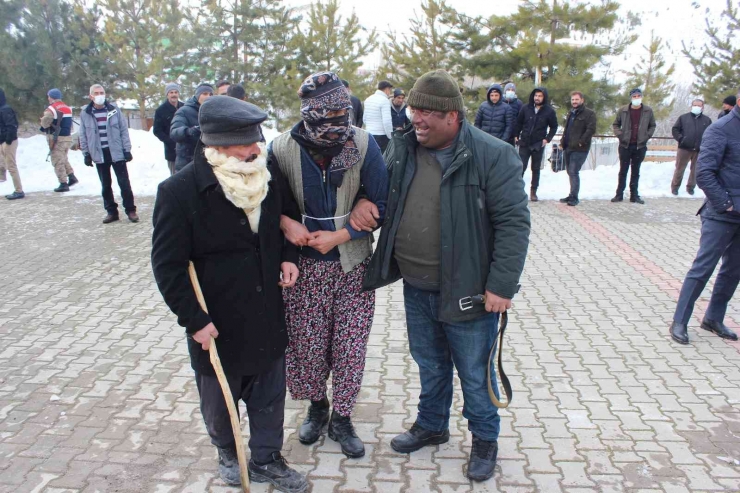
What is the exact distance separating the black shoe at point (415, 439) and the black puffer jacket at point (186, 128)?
5.47 meters

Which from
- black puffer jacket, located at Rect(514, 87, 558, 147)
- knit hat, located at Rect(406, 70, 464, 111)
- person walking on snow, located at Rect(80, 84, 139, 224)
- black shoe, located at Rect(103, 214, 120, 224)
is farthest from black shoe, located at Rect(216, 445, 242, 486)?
black puffer jacket, located at Rect(514, 87, 558, 147)

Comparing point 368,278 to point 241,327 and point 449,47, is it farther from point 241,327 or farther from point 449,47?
point 449,47

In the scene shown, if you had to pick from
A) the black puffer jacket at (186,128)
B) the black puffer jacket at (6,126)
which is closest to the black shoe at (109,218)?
the black puffer jacket at (186,128)

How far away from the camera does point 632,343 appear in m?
4.57

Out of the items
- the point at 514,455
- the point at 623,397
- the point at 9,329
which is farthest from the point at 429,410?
the point at 9,329

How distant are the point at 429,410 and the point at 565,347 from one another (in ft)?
6.08

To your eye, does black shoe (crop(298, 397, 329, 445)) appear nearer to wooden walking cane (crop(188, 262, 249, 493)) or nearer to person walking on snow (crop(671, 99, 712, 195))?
wooden walking cane (crop(188, 262, 249, 493))

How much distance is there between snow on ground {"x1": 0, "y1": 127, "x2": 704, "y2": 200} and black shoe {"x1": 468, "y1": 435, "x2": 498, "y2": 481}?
8.99 m

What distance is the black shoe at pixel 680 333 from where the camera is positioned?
4547 millimetres

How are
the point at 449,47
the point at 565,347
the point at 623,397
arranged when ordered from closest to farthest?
the point at 623,397 → the point at 565,347 → the point at 449,47

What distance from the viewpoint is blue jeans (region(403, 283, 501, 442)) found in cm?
281

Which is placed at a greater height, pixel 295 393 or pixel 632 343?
pixel 295 393

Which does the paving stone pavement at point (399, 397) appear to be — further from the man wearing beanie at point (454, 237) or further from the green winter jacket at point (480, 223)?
the green winter jacket at point (480, 223)

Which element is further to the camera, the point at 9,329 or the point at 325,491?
the point at 9,329
